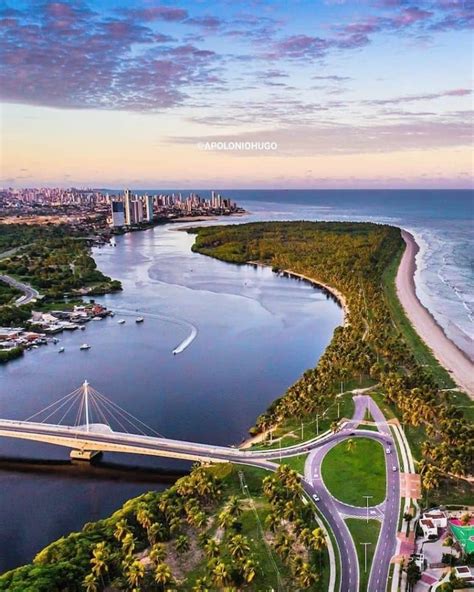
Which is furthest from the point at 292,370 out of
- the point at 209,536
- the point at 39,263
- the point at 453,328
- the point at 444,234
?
the point at 444,234

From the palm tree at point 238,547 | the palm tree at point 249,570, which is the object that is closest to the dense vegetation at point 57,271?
the palm tree at point 238,547

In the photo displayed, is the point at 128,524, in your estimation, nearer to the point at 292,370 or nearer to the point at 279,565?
the point at 279,565

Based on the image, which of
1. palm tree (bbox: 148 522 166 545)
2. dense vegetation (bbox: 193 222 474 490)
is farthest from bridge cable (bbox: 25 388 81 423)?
palm tree (bbox: 148 522 166 545)

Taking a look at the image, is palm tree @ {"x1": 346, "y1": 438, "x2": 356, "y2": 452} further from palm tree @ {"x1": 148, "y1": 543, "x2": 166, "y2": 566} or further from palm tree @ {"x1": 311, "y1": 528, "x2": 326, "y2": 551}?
palm tree @ {"x1": 148, "y1": 543, "x2": 166, "y2": 566}

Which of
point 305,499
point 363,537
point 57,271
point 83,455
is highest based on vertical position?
point 57,271

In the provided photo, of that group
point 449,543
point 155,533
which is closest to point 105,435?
point 155,533

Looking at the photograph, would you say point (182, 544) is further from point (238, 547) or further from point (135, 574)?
point (135, 574)
